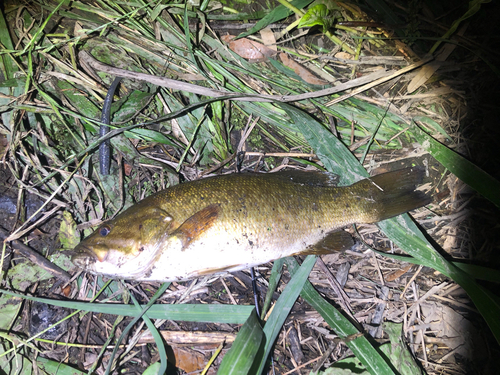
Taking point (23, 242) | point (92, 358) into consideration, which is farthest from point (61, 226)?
point (92, 358)

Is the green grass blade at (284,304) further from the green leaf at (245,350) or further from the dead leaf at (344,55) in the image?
the dead leaf at (344,55)

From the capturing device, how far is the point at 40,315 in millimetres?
2600

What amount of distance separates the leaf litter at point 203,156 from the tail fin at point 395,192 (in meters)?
0.24

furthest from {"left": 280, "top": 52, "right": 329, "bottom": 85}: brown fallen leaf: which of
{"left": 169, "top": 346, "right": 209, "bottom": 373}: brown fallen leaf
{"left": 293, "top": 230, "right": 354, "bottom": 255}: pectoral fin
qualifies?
{"left": 169, "top": 346, "right": 209, "bottom": 373}: brown fallen leaf

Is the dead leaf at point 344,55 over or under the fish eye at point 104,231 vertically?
over

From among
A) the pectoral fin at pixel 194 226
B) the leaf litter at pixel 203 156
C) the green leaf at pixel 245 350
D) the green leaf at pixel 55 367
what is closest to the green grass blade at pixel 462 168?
the leaf litter at pixel 203 156

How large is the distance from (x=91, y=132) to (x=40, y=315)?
5.74 ft

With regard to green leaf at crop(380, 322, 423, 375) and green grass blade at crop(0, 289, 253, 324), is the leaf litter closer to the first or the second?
green leaf at crop(380, 322, 423, 375)

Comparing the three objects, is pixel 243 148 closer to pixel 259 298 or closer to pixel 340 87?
pixel 340 87

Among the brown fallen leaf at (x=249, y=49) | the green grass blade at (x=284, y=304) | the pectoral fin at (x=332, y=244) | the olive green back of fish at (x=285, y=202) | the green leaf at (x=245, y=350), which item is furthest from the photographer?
the brown fallen leaf at (x=249, y=49)

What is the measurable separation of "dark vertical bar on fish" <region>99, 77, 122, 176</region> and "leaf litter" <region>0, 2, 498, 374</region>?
0.07 m

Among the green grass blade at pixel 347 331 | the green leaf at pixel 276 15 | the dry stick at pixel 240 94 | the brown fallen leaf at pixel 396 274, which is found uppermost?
the green leaf at pixel 276 15

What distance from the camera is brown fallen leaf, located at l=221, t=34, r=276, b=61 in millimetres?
2643

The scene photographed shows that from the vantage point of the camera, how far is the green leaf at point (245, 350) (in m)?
2.04
